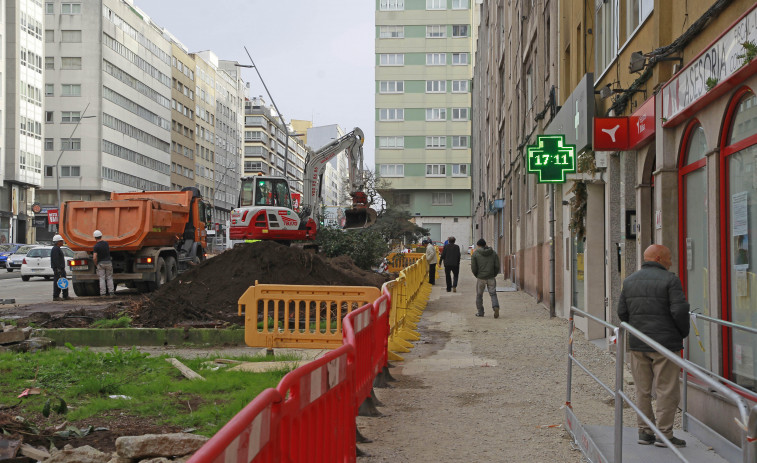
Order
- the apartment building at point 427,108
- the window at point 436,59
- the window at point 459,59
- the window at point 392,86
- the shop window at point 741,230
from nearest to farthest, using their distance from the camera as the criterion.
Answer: the shop window at point 741,230 < the apartment building at point 427,108 < the window at point 392,86 < the window at point 436,59 < the window at point 459,59

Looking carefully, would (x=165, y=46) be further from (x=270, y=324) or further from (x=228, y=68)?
(x=270, y=324)

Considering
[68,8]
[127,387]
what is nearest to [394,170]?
[68,8]

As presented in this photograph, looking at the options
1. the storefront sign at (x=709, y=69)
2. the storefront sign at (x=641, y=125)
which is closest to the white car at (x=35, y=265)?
the storefront sign at (x=641, y=125)

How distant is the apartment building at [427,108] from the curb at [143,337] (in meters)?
68.3

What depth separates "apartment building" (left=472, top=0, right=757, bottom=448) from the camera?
22.9ft

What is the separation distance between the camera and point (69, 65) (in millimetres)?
80062

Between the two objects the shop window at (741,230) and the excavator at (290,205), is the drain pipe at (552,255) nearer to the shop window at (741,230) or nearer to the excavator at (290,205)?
the excavator at (290,205)

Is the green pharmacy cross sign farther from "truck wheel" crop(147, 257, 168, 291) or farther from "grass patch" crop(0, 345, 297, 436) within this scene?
"truck wheel" crop(147, 257, 168, 291)

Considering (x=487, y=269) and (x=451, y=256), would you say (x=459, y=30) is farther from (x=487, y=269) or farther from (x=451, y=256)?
(x=487, y=269)

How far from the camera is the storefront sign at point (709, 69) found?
21.5 feet

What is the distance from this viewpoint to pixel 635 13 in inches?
456

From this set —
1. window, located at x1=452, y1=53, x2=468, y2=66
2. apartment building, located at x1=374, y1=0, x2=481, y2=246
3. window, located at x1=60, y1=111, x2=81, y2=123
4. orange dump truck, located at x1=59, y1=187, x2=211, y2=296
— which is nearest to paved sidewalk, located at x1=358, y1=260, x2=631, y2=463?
orange dump truck, located at x1=59, y1=187, x2=211, y2=296

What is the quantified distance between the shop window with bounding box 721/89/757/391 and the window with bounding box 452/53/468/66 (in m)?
79.1

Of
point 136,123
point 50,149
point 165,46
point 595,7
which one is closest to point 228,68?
point 165,46
